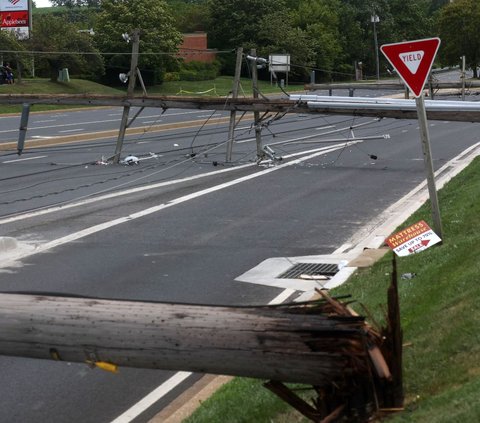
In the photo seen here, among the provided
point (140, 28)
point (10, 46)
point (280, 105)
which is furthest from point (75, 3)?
point (280, 105)

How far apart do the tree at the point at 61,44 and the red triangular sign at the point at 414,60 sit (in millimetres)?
46521

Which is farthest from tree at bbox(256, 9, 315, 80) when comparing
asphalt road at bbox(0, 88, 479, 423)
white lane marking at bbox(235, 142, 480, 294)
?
white lane marking at bbox(235, 142, 480, 294)

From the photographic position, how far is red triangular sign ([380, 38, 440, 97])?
1091 cm

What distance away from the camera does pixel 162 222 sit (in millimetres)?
15539

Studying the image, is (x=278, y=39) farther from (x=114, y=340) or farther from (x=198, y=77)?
(x=114, y=340)

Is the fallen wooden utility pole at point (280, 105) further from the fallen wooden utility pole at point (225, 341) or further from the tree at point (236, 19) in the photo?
the tree at point (236, 19)

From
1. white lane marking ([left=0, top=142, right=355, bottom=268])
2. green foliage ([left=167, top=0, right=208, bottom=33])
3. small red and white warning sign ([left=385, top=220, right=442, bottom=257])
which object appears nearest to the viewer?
small red and white warning sign ([left=385, top=220, right=442, bottom=257])

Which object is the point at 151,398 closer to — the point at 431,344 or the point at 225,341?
the point at 431,344

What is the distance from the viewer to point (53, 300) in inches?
212

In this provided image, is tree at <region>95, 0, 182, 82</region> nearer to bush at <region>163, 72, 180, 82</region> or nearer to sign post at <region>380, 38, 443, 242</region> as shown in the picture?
bush at <region>163, 72, 180, 82</region>

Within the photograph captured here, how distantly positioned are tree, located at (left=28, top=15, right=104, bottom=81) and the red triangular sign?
4652 cm

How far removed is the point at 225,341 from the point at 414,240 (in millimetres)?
6504

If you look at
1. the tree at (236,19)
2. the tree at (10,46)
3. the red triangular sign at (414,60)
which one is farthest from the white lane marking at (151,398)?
the tree at (236,19)

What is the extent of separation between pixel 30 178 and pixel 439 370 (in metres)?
17.2
